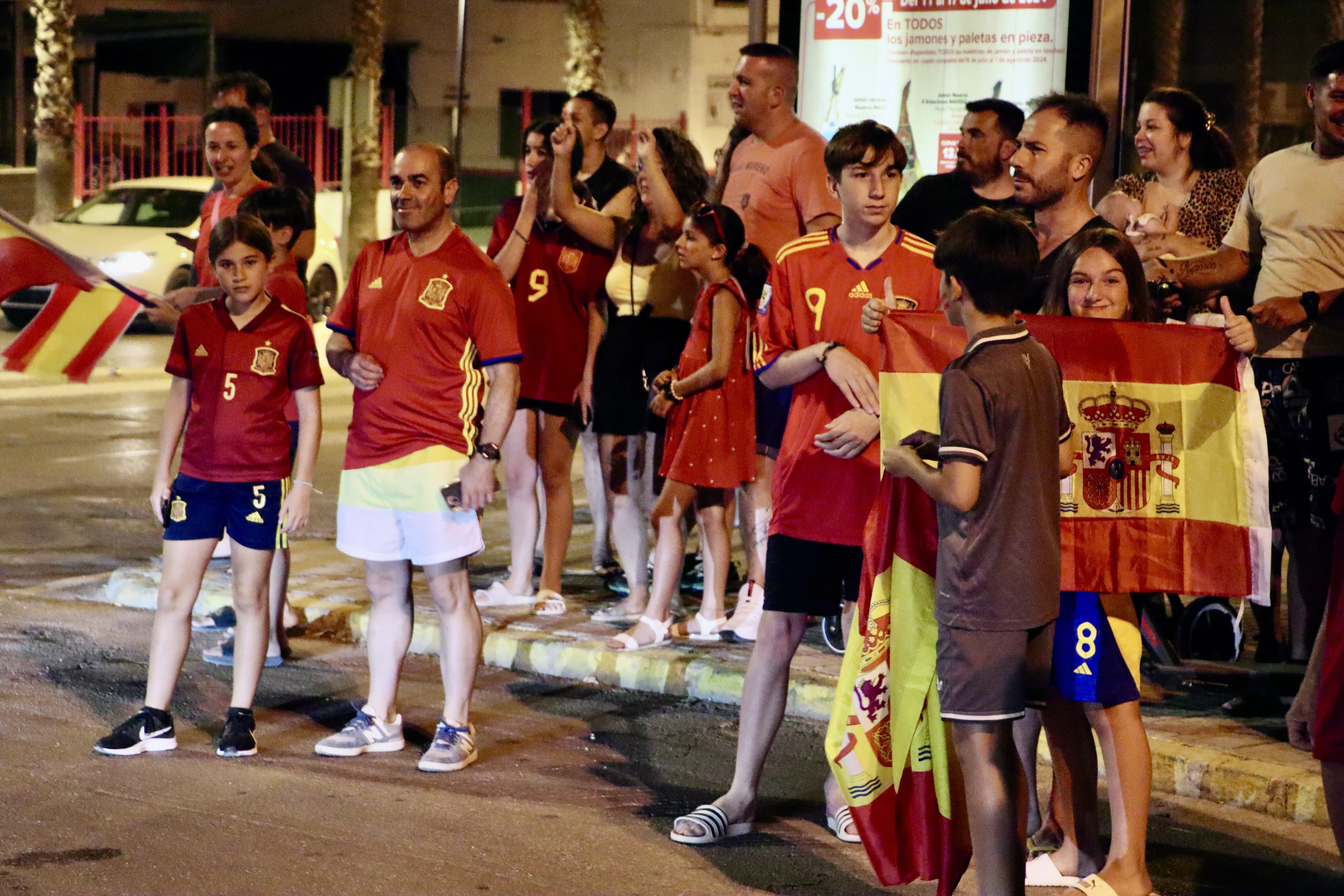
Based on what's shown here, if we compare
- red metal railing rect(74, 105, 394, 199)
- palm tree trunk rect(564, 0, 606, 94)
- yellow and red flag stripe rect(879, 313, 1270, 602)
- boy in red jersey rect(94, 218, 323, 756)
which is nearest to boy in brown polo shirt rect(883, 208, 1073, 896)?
yellow and red flag stripe rect(879, 313, 1270, 602)

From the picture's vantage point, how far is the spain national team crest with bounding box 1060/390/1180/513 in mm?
5117

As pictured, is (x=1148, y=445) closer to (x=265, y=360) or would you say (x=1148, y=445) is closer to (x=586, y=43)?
(x=265, y=360)

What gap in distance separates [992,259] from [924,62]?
537 centimetres

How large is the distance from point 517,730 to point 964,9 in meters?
4.72

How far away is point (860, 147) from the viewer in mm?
5355

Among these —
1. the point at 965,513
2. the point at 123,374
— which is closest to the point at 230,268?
the point at 965,513

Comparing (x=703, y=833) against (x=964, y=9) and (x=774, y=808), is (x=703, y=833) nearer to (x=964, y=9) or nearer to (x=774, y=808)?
(x=774, y=808)

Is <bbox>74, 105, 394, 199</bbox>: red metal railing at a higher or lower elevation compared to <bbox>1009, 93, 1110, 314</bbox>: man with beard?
higher

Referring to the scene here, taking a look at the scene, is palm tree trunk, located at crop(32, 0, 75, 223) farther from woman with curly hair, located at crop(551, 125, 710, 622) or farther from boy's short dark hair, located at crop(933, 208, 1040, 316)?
boy's short dark hair, located at crop(933, 208, 1040, 316)

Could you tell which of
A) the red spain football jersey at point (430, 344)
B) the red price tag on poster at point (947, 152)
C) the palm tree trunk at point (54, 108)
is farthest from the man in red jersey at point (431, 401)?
the palm tree trunk at point (54, 108)

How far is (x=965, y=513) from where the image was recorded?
446 cm

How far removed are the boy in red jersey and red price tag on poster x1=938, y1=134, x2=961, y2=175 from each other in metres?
4.15

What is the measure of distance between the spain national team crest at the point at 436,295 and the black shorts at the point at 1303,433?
313 centimetres

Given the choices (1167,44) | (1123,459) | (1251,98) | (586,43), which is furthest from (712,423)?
(1251,98)
